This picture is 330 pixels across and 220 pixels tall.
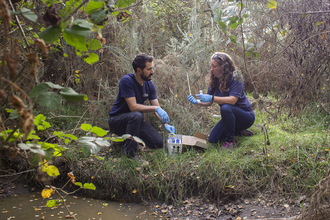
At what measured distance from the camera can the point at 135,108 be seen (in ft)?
9.94

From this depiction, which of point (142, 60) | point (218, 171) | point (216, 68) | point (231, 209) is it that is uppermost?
point (142, 60)

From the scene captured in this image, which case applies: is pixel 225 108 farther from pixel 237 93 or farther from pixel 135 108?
pixel 135 108

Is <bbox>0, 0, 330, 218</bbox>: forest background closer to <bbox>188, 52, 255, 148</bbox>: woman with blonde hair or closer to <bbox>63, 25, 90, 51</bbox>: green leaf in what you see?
<bbox>63, 25, 90, 51</bbox>: green leaf

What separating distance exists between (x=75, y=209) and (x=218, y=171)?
147cm

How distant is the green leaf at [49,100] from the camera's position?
78 cm

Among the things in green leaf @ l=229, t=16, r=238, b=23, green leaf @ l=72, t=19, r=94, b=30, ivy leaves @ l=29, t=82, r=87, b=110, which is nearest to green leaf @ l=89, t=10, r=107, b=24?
green leaf @ l=72, t=19, r=94, b=30

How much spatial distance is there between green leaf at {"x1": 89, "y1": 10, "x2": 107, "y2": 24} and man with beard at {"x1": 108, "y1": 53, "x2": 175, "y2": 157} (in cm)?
210

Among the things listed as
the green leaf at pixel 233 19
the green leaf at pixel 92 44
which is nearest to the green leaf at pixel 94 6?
the green leaf at pixel 92 44

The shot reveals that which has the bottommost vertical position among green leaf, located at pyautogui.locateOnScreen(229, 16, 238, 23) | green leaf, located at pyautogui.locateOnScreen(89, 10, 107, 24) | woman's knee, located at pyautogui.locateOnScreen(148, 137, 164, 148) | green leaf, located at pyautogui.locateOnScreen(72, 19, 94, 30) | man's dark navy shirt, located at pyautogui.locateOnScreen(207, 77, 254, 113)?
woman's knee, located at pyautogui.locateOnScreen(148, 137, 164, 148)

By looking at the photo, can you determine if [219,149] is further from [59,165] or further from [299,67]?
[59,165]

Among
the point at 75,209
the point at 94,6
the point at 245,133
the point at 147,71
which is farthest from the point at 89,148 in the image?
the point at 245,133

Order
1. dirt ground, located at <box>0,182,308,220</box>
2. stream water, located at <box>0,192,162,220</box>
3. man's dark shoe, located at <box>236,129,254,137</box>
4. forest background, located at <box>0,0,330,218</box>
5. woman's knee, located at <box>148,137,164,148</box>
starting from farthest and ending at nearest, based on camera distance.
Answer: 1. man's dark shoe, located at <box>236,129,254,137</box>
2. woman's knee, located at <box>148,137,164,148</box>
3. stream water, located at <box>0,192,162,220</box>
4. dirt ground, located at <box>0,182,308,220</box>
5. forest background, located at <box>0,0,330,218</box>

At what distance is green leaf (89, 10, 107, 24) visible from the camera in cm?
90

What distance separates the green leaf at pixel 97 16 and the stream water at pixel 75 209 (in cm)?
193
